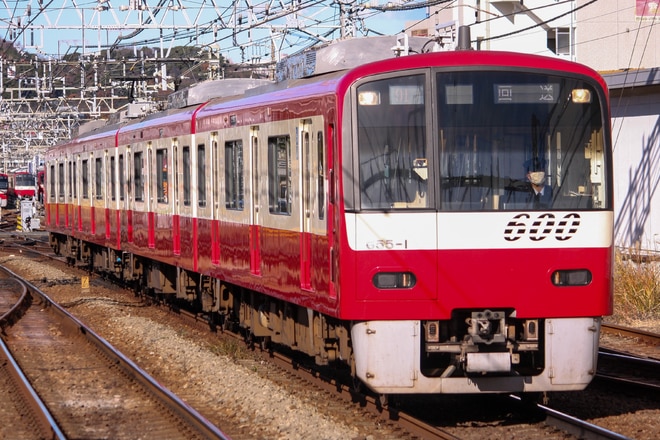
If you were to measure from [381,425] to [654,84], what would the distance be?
10703mm

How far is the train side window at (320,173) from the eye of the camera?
870cm

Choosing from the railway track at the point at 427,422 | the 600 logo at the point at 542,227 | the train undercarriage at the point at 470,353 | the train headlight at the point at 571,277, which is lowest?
the railway track at the point at 427,422

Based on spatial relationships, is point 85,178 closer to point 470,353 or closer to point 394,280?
point 394,280

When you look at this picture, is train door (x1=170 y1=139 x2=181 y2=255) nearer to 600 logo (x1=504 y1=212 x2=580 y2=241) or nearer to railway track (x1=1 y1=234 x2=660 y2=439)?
railway track (x1=1 y1=234 x2=660 y2=439)

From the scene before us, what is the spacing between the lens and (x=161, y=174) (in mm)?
15320

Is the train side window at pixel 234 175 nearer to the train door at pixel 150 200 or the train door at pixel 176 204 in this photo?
the train door at pixel 176 204

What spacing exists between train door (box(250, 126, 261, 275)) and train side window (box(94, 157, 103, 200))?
31.3ft

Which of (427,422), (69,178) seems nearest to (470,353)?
(427,422)

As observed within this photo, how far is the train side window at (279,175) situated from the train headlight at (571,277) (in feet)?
8.56

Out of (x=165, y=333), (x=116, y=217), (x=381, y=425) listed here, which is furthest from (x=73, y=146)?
(x=381, y=425)

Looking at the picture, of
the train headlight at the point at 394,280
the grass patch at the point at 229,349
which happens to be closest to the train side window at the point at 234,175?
the grass patch at the point at 229,349

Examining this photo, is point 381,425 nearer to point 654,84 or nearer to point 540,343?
point 540,343

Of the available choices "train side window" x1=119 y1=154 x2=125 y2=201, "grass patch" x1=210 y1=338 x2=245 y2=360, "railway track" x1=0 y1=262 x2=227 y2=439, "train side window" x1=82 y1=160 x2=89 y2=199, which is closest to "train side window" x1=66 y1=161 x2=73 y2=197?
"train side window" x1=82 y1=160 x2=89 y2=199

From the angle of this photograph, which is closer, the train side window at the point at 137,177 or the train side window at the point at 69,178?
the train side window at the point at 137,177
